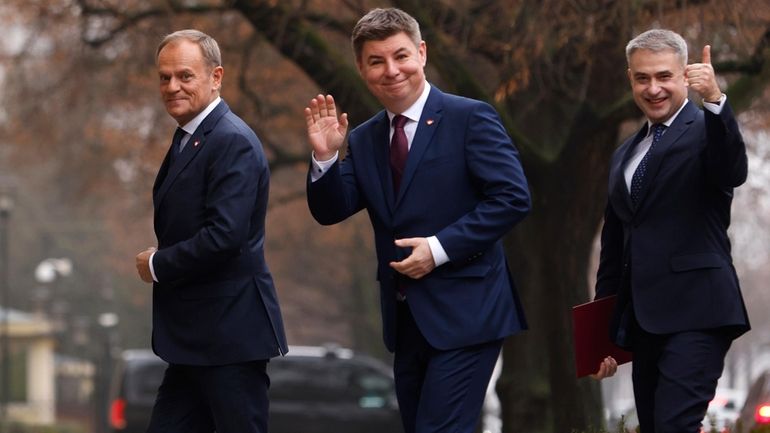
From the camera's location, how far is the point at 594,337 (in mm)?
6258

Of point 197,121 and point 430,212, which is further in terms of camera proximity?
point 197,121

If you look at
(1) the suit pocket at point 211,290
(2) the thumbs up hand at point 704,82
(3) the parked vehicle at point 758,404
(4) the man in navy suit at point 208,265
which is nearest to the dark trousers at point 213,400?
(4) the man in navy suit at point 208,265

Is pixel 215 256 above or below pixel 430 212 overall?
below

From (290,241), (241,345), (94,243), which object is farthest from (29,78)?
(94,243)

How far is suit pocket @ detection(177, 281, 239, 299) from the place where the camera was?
574 centimetres

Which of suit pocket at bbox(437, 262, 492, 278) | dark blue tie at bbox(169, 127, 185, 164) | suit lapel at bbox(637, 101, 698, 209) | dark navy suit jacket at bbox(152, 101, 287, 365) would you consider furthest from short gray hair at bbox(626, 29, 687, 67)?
dark blue tie at bbox(169, 127, 185, 164)

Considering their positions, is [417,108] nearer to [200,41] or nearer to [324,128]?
[324,128]

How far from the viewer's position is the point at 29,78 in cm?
2473

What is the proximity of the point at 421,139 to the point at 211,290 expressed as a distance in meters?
0.92

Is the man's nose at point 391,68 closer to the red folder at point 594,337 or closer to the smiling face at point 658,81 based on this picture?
the smiling face at point 658,81

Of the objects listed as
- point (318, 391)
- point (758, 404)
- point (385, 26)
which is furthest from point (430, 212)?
point (318, 391)

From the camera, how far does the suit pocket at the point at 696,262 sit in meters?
5.77

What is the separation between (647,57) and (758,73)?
6247 mm

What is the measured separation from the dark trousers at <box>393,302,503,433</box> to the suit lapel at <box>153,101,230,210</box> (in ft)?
3.04
